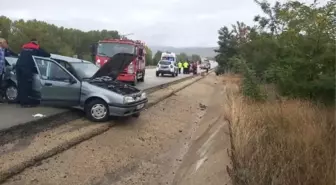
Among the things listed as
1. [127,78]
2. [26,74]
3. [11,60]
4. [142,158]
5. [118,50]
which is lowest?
[142,158]

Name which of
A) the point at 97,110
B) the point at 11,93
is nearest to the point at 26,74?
the point at 11,93

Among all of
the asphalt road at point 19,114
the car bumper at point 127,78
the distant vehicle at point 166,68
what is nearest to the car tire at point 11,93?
the asphalt road at point 19,114

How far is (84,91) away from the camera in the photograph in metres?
11.3

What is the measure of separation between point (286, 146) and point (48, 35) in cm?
7046

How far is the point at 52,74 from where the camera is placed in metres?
11.7

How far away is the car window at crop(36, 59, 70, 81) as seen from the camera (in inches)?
457

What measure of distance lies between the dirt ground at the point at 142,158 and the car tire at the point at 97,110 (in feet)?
1.43

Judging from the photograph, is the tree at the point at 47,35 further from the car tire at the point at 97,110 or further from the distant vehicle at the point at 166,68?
the car tire at the point at 97,110

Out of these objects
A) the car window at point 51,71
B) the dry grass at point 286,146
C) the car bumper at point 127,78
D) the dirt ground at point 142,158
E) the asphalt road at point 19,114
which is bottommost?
the dirt ground at point 142,158

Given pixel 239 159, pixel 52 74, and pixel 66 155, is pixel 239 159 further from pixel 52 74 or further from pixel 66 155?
pixel 52 74

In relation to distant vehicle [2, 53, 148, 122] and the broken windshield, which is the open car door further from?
the broken windshield

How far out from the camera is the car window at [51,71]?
11.6 metres

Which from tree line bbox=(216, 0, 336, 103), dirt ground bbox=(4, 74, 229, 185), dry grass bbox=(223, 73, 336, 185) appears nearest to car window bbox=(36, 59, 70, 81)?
dirt ground bbox=(4, 74, 229, 185)

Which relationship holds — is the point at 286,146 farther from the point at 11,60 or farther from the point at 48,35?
the point at 48,35
